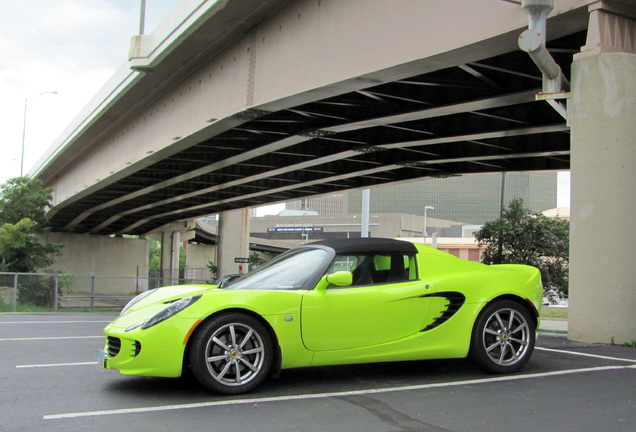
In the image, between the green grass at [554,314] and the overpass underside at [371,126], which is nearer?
the overpass underside at [371,126]

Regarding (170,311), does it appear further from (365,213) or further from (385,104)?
(365,213)

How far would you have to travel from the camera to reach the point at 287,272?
19.4 ft

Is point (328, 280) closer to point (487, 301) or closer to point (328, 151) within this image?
point (487, 301)

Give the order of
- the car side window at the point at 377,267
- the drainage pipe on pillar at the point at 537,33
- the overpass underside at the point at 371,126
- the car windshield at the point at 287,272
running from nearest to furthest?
the car windshield at the point at 287,272 < the car side window at the point at 377,267 < the drainage pipe on pillar at the point at 537,33 < the overpass underside at the point at 371,126

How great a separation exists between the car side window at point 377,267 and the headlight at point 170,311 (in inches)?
48.9

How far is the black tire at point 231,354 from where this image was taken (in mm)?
5121

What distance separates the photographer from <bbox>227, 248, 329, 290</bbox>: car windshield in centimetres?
577

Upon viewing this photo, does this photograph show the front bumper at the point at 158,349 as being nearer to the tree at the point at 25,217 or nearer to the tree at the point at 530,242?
the tree at the point at 530,242

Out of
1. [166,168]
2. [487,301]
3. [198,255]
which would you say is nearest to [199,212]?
[166,168]

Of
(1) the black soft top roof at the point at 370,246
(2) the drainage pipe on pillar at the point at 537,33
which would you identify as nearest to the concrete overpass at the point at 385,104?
(2) the drainage pipe on pillar at the point at 537,33

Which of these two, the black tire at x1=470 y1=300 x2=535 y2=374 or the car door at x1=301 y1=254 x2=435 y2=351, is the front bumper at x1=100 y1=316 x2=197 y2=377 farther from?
the black tire at x1=470 y1=300 x2=535 y2=374

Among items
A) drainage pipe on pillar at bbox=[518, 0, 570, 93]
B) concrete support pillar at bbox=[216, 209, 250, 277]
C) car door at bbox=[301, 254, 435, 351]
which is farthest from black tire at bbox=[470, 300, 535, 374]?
concrete support pillar at bbox=[216, 209, 250, 277]

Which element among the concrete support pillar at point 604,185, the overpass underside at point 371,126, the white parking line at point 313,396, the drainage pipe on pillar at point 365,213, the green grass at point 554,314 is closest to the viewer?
the white parking line at point 313,396

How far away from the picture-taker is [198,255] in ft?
338
